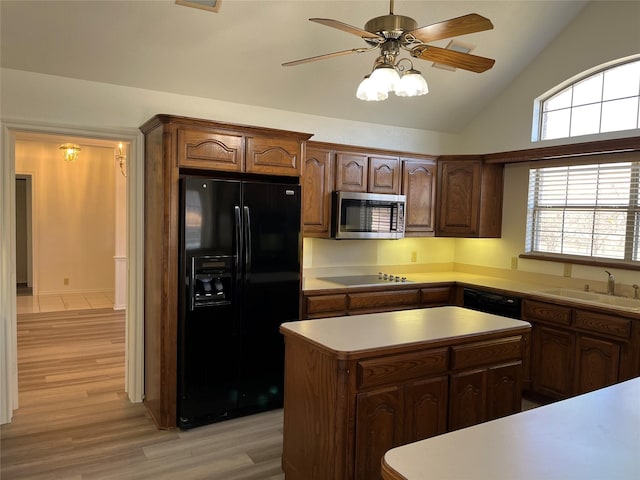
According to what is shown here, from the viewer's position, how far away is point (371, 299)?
421 cm

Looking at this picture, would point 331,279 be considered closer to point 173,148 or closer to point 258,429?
point 258,429

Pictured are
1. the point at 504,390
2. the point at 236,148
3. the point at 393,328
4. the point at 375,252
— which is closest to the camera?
the point at 393,328

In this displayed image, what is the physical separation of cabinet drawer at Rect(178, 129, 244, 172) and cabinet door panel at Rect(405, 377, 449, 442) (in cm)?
203

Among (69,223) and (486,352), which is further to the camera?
(69,223)

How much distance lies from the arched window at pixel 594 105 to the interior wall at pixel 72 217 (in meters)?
7.06

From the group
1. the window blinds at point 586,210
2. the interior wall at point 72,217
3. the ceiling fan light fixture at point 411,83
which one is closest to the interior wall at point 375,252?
the window blinds at point 586,210

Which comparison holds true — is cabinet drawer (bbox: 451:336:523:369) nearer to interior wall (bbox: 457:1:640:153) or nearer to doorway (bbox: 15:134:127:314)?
interior wall (bbox: 457:1:640:153)

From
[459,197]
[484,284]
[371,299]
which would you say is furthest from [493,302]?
[459,197]

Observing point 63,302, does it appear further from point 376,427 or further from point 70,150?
point 376,427

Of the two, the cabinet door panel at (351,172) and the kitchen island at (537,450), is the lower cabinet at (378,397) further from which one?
the cabinet door panel at (351,172)

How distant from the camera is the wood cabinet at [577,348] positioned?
3332 millimetres

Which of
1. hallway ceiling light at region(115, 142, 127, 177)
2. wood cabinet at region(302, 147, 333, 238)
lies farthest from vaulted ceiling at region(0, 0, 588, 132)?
hallway ceiling light at region(115, 142, 127, 177)

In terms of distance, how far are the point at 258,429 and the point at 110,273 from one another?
6.15 m

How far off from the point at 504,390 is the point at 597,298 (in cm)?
176
